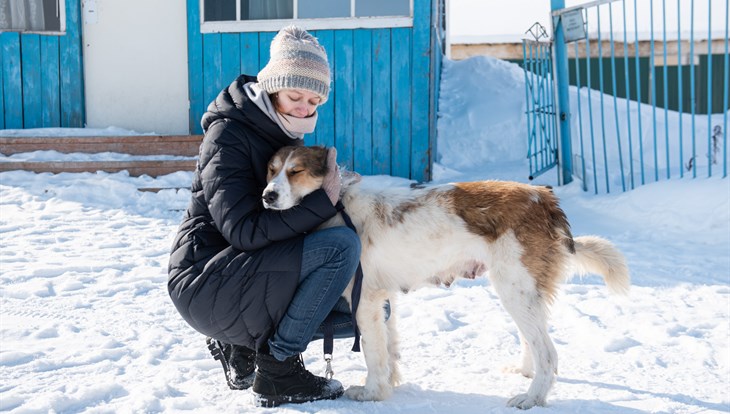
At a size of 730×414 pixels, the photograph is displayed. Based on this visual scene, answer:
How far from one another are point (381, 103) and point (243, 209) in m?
5.53

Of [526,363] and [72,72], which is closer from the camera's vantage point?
[526,363]

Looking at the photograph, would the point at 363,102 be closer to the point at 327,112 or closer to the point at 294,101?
the point at 327,112

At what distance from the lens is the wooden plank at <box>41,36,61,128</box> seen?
27.7 feet

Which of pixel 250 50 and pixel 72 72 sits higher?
pixel 250 50

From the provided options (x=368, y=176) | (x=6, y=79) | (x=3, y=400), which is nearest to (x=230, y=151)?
(x=3, y=400)

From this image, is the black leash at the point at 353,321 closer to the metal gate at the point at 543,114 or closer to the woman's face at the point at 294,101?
the woman's face at the point at 294,101

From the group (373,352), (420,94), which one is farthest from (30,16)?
(373,352)

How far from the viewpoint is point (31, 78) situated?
8492mm

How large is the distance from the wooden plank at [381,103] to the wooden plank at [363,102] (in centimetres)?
5

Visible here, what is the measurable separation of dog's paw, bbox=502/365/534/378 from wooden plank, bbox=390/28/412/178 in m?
A: 4.99

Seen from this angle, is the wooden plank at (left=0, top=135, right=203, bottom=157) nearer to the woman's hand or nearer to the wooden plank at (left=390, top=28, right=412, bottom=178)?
the wooden plank at (left=390, top=28, right=412, bottom=178)

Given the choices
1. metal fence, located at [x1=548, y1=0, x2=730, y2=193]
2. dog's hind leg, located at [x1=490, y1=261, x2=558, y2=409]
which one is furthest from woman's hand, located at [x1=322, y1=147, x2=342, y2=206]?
metal fence, located at [x1=548, y1=0, x2=730, y2=193]

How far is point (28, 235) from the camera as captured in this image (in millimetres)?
5551

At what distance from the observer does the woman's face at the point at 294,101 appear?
2738mm
